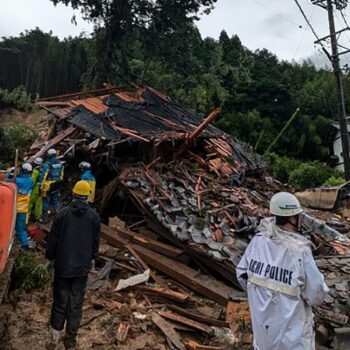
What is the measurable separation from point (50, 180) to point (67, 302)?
445 cm

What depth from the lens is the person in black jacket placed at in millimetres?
4117

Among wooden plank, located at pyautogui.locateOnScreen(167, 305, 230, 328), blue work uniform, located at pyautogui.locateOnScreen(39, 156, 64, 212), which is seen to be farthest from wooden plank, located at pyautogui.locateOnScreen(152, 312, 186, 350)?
blue work uniform, located at pyautogui.locateOnScreen(39, 156, 64, 212)

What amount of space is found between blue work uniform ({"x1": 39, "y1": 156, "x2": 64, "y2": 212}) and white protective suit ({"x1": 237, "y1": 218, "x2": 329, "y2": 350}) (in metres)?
6.16

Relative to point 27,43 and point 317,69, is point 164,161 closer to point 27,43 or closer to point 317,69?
point 27,43

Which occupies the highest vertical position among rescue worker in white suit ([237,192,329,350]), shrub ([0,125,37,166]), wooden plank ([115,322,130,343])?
rescue worker in white suit ([237,192,329,350])

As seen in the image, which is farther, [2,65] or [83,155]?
[2,65]

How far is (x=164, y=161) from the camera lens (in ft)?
33.8

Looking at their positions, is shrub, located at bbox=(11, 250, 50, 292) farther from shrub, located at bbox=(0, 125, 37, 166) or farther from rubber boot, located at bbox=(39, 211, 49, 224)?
shrub, located at bbox=(0, 125, 37, 166)

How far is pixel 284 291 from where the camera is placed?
2.63 m

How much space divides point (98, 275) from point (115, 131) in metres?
4.59

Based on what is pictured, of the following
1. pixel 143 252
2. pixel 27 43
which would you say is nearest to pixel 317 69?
pixel 27 43

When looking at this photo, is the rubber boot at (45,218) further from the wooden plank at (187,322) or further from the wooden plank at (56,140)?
the wooden plank at (187,322)

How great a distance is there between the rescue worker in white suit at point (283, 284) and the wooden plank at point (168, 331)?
7.28 ft

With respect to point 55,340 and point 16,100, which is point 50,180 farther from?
point 16,100
